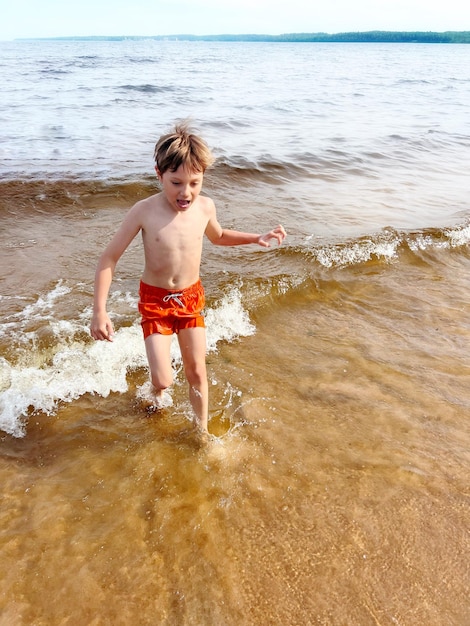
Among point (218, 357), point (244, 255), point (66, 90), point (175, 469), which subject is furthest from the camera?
point (66, 90)

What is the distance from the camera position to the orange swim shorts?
306 cm

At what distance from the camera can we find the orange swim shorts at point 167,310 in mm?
3064

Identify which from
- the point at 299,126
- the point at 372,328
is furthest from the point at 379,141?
the point at 372,328

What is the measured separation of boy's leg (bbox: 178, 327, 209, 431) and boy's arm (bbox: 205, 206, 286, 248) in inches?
26.1

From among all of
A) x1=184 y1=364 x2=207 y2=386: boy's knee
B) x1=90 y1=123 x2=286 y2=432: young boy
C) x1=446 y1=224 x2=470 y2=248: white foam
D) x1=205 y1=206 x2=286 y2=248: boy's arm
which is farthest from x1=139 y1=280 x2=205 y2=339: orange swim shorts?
x1=446 y1=224 x2=470 y2=248: white foam

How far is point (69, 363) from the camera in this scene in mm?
3760

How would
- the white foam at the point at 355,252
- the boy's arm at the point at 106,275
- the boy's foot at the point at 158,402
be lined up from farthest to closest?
the white foam at the point at 355,252, the boy's foot at the point at 158,402, the boy's arm at the point at 106,275

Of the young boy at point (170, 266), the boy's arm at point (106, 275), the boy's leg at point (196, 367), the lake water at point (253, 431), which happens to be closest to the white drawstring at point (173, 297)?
the young boy at point (170, 266)

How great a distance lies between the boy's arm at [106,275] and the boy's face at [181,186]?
0.23 m

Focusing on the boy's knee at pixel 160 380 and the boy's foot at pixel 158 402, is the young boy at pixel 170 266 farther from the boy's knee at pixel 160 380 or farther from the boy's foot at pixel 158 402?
the boy's foot at pixel 158 402

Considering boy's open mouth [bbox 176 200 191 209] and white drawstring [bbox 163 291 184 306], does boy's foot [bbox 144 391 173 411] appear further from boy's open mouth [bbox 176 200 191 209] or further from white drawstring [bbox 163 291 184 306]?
boy's open mouth [bbox 176 200 191 209]

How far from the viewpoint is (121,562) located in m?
2.31

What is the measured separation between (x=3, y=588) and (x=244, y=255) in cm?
427

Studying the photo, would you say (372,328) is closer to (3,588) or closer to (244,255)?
(244,255)
